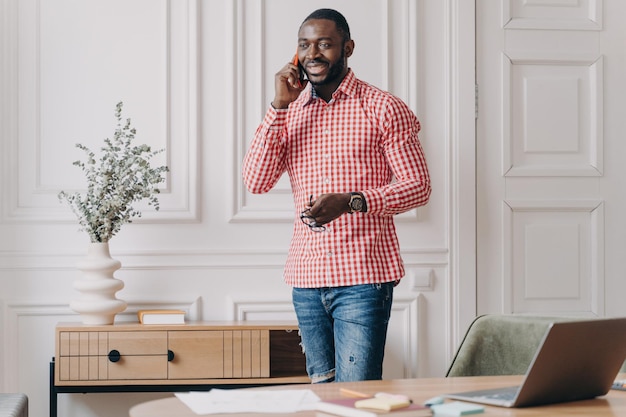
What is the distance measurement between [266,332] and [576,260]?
1415mm

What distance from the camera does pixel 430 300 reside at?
11.8ft

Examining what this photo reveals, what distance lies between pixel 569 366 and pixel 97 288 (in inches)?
83.3

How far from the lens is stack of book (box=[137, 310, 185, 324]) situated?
3225mm

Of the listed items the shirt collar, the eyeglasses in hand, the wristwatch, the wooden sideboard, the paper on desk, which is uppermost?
the shirt collar

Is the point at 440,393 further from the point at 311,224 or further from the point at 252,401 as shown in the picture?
the point at 311,224

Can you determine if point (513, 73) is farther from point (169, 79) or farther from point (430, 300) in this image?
point (169, 79)

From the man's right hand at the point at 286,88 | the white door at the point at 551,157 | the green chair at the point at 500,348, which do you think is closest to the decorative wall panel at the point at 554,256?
the white door at the point at 551,157

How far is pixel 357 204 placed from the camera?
2264 mm

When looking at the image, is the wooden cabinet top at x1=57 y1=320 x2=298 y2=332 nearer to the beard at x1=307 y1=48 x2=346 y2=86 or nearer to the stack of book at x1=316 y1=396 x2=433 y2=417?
the beard at x1=307 y1=48 x2=346 y2=86

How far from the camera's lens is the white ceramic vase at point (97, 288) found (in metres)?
3.16

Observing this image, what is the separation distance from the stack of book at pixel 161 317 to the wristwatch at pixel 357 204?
122 centimetres

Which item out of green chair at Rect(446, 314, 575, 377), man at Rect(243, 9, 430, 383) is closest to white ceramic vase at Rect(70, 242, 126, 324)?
man at Rect(243, 9, 430, 383)

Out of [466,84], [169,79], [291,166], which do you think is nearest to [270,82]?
[169,79]

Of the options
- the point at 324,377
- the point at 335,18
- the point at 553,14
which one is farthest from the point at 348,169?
the point at 553,14
